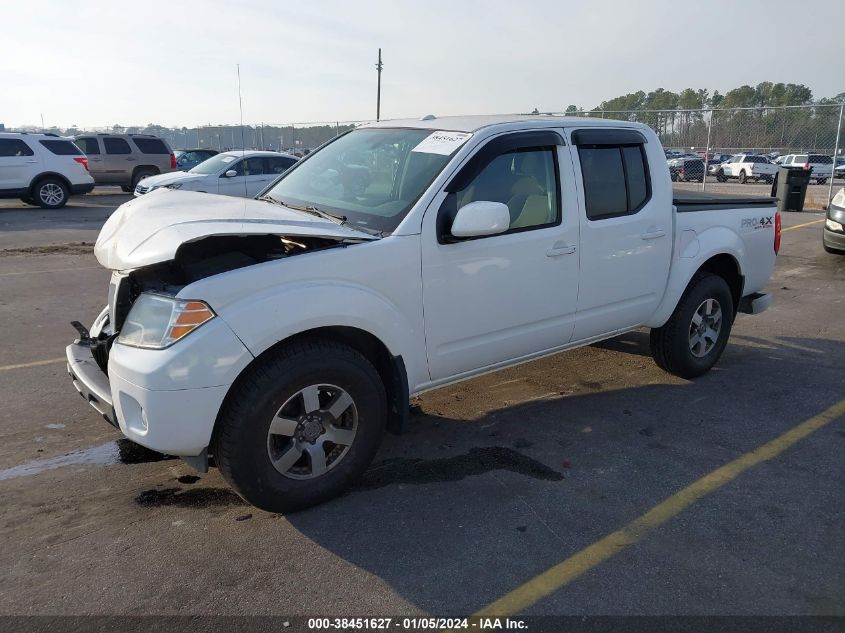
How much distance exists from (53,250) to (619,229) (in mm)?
9985

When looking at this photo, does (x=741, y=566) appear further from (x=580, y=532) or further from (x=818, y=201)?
(x=818, y=201)

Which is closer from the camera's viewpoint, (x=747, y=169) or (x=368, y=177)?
(x=368, y=177)

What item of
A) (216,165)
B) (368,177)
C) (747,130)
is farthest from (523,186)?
(747,130)

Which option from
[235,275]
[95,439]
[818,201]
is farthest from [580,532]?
[818,201]

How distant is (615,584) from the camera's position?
2.89 m

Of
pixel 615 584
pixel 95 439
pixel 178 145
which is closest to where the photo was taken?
pixel 615 584

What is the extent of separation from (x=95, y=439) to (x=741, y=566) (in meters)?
3.66

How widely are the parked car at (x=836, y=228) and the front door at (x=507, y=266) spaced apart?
838 cm

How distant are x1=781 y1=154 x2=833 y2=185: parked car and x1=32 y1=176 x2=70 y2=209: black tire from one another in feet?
95.7

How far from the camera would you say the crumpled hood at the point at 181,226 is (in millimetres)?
3088

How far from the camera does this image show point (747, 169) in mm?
35250

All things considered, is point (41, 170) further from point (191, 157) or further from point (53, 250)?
point (191, 157)

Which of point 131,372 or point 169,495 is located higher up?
point 131,372

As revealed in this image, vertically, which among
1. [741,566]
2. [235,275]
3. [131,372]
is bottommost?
[741,566]
